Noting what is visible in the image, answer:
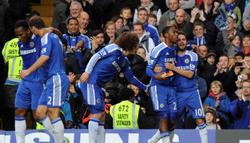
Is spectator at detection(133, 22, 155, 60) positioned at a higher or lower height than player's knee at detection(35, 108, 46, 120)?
higher

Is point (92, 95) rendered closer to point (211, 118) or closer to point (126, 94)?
point (126, 94)

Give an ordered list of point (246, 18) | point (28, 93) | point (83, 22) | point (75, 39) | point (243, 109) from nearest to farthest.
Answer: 1. point (28, 93)
2. point (243, 109)
3. point (75, 39)
4. point (83, 22)
5. point (246, 18)

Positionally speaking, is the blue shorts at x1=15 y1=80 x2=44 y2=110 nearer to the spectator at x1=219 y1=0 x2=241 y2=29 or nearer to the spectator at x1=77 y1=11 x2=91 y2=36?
the spectator at x1=77 y1=11 x2=91 y2=36

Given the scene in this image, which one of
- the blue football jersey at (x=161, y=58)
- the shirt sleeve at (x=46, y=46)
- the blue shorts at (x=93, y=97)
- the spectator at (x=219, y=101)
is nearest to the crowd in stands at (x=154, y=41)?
the spectator at (x=219, y=101)

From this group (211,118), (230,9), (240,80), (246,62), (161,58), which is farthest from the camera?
(230,9)

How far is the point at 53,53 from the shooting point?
1803cm

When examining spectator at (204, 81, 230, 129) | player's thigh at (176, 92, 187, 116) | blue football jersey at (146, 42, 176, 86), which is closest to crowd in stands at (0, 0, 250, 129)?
spectator at (204, 81, 230, 129)

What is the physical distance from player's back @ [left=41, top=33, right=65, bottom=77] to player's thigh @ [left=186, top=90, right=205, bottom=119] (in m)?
2.62

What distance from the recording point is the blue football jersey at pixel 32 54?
18250 mm

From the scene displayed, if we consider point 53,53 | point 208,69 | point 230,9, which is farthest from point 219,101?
point 53,53

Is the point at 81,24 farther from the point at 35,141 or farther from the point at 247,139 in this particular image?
the point at 247,139

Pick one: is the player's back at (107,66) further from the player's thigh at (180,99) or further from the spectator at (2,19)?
the spectator at (2,19)

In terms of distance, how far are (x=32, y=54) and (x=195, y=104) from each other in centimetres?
313

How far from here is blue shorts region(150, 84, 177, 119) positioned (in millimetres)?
19281
